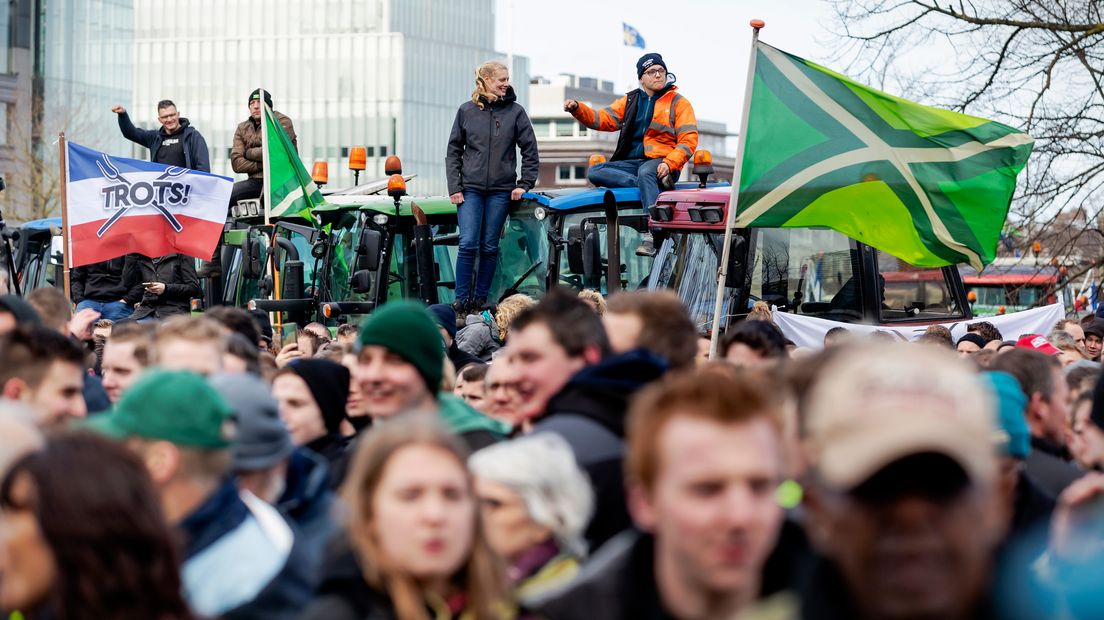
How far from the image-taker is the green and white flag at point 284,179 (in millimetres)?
15711

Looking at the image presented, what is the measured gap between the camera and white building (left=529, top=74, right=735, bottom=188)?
11025 centimetres

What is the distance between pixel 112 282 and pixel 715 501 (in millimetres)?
12172

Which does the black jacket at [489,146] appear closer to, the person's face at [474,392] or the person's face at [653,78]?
the person's face at [653,78]

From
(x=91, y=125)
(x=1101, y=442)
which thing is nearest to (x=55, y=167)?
(x=91, y=125)

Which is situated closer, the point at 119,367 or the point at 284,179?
the point at 119,367

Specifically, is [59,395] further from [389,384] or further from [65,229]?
[65,229]

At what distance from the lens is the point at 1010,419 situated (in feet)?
16.4

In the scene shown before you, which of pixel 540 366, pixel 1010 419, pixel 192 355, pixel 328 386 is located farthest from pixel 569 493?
pixel 328 386

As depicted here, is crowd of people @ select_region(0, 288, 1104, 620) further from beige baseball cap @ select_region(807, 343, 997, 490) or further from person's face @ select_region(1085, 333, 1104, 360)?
person's face @ select_region(1085, 333, 1104, 360)

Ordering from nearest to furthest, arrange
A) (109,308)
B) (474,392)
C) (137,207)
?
(474,392) < (137,207) < (109,308)

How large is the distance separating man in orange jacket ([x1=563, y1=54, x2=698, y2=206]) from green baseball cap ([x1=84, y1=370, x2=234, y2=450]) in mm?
9144

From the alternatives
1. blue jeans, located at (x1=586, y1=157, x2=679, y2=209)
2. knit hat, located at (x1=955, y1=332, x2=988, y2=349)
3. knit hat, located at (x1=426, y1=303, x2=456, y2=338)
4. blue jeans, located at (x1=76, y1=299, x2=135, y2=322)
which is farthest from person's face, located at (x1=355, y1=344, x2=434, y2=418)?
blue jeans, located at (x1=76, y1=299, x2=135, y2=322)

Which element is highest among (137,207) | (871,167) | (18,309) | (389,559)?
(871,167)

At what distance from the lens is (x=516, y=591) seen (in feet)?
13.3
